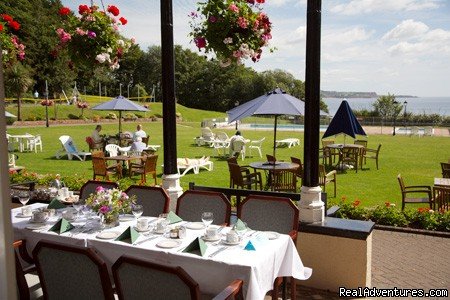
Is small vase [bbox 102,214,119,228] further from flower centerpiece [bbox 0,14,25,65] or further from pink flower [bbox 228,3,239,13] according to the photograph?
flower centerpiece [bbox 0,14,25,65]

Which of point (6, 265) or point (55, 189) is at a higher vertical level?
point (6, 265)

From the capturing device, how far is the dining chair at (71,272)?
2777 millimetres

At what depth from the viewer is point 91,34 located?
5.21m

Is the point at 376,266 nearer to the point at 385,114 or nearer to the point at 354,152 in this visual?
the point at 354,152

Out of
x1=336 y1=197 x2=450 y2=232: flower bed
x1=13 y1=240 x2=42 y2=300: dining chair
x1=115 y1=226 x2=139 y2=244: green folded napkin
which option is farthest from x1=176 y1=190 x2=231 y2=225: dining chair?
x1=336 y1=197 x2=450 y2=232: flower bed

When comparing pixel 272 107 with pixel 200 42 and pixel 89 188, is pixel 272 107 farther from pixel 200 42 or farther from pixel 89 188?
pixel 89 188

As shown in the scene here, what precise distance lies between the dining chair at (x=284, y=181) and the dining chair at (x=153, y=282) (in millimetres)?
6229

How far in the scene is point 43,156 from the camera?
53.6 feet

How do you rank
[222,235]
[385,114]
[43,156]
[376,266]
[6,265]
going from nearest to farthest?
[6,265] < [222,235] < [376,266] < [43,156] < [385,114]

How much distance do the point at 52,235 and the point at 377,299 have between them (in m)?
3.34

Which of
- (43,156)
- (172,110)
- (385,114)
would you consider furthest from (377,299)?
(385,114)

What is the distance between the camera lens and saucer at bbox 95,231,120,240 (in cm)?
365

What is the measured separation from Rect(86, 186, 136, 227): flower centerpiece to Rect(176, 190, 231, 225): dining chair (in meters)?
0.75

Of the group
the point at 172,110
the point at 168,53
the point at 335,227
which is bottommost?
the point at 335,227
